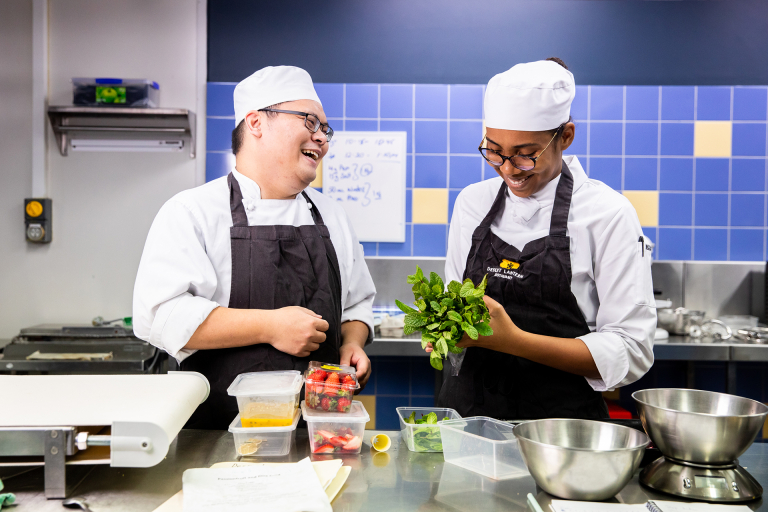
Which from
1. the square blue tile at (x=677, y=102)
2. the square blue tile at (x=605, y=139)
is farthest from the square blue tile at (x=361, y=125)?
the square blue tile at (x=677, y=102)

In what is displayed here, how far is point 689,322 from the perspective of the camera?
3.21 meters

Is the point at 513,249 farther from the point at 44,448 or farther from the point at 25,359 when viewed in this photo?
the point at 25,359

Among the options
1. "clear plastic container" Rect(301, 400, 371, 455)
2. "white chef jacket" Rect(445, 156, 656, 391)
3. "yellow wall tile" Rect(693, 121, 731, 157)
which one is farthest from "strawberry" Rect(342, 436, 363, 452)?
"yellow wall tile" Rect(693, 121, 731, 157)

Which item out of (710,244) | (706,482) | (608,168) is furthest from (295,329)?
(710,244)

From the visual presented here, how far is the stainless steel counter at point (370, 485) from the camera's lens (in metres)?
1.05

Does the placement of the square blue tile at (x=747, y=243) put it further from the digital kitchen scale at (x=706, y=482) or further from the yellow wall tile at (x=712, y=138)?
the digital kitchen scale at (x=706, y=482)

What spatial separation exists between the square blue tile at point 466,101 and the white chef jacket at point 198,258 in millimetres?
1895

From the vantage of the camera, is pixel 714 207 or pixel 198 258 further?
pixel 714 207

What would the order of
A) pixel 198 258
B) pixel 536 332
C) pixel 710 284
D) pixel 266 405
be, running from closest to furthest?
pixel 266 405 < pixel 198 258 < pixel 536 332 < pixel 710 284

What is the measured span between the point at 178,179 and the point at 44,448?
2828 mm

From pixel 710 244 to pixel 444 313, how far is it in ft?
9.76

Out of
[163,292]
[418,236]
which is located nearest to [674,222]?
[418,236]

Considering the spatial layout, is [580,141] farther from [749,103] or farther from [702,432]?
[702,432]

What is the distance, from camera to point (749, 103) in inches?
140
